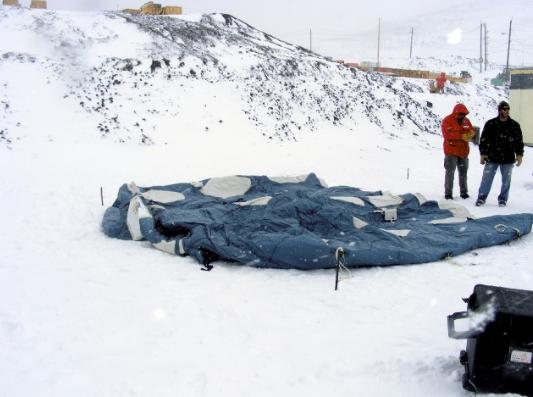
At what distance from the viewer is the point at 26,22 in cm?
1497

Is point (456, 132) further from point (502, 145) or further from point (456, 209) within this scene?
point (456, 209)

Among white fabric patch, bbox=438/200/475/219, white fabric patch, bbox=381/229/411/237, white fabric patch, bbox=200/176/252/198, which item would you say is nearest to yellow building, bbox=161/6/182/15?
white fabric patch, bbox=200/176/252/198

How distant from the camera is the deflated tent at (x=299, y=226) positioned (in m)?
4.75

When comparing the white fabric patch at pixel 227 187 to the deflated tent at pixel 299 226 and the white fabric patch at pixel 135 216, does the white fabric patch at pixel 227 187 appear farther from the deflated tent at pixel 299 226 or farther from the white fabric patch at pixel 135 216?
the white fabric patch at pixel 135 216

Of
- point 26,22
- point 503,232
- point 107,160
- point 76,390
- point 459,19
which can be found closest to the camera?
point 76,390

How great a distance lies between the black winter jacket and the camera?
6849 mm

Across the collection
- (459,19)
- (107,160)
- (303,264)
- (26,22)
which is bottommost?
(303,264)

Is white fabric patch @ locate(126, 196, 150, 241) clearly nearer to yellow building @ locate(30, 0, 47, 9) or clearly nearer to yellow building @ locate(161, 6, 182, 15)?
yellow building @ locate(30, 0, 47, 9)

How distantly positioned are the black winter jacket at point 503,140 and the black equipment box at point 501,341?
5.04 meters

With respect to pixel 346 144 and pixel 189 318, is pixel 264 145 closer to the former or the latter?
pixel 346 144

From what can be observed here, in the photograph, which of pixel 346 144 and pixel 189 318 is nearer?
pixel 189 318

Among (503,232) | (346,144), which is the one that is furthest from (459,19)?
(503,232)

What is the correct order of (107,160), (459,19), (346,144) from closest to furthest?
(107,160), (346,144), (459,19)

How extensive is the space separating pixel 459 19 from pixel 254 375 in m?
117
